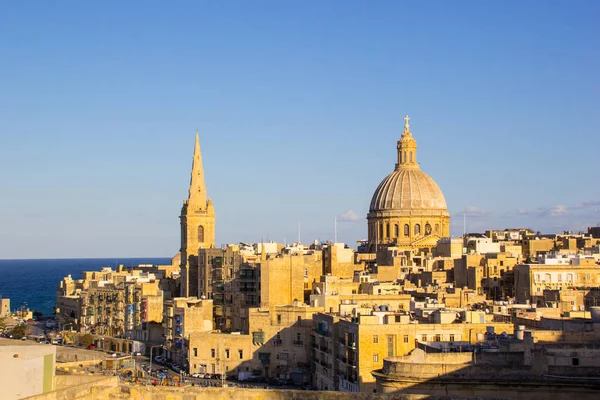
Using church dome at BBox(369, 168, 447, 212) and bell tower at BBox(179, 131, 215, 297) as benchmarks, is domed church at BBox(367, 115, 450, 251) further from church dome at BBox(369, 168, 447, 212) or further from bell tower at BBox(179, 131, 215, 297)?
bell tower at BBox(179, 131, 215, 297)

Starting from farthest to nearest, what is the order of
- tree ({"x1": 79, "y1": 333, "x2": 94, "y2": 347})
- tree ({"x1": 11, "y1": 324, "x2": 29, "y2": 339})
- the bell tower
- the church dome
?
the church dome → the bell tower → tree ({"x1": 79, "y1": 333, "x2": 94, "y2": 347}) → tree ({"x1": 11, "y1": 324, "x2": 29, "y2": 339})

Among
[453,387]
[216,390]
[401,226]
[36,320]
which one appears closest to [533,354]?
[453,387]

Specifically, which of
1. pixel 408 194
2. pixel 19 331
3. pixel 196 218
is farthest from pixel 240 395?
pixel 408 194

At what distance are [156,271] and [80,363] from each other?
4092 cm

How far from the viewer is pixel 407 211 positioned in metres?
83.4

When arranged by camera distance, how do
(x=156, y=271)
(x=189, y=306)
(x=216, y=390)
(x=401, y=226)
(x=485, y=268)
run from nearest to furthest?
(x=216, y=390) < (x=189, y=306) < (x=485, y=268) < (x=401, y=226) < (x=156, y=271)

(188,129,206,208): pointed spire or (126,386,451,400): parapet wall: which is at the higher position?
(188,129,206,208): pointed spire

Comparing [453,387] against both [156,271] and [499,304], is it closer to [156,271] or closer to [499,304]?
[499,304]

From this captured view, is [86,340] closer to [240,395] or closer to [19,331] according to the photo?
[19,331]

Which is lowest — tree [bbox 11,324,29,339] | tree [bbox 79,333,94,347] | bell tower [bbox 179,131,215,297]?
tree [bbox 79,333,94,347]

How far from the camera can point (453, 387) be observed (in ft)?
83.8

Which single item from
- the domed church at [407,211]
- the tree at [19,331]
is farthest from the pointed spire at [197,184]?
the domed church at [407,211]

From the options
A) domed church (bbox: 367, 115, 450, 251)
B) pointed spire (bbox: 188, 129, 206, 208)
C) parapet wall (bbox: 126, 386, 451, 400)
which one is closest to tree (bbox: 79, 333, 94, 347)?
pointed spire (bbox: 188, 129, 206, 208)

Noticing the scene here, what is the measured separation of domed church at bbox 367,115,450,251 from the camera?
83375 mm
